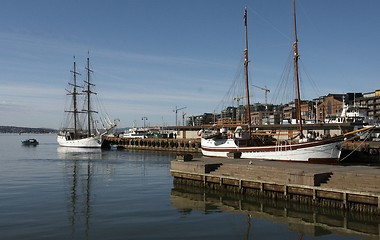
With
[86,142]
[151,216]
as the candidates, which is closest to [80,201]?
[151,216]

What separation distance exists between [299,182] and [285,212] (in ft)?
9.15

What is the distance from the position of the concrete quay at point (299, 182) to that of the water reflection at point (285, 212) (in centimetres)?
66

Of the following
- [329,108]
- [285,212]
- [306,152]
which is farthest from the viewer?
[329,108]

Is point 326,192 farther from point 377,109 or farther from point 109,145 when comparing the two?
point 377,109

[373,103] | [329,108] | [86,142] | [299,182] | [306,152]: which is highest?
[373,103]

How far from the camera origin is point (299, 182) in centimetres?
2623

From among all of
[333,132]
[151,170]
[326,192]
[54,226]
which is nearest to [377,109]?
[333,132]

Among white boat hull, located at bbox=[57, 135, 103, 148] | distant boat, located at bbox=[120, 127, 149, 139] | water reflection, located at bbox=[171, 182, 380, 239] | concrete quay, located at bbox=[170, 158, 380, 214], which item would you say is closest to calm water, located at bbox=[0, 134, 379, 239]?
water reflection, located at bbox=[171, 182, 380, 239]

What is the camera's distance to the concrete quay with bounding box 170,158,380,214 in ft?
75.3

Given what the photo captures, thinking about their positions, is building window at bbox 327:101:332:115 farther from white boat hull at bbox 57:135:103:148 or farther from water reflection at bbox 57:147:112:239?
water reflection at bbox 57:147:112:239

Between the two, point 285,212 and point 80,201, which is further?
point 80,201

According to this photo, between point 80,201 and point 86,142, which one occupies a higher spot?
point 86,142

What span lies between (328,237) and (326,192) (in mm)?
5708

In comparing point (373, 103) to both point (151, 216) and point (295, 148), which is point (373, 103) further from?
point (151, 216)
